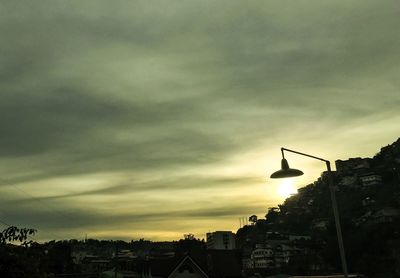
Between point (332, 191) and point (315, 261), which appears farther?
point (315, 261)

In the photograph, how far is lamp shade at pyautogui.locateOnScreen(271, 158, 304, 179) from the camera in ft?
42.8

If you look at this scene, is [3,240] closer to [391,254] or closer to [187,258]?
[187,258]

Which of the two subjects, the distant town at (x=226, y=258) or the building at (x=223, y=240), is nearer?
the distant town at (x=226, y=258)

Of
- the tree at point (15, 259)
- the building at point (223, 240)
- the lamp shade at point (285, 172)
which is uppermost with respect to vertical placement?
the building at point (223, 240)

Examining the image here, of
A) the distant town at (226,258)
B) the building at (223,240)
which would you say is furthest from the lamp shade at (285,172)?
the building at (223,240)

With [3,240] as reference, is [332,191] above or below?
above

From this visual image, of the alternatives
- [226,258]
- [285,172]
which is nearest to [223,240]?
[226,258]

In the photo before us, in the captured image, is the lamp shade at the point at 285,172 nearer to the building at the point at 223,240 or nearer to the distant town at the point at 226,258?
the distant town at the point at 226,258

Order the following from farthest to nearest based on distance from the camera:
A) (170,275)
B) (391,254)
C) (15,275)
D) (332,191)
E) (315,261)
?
(315,261) < (391,254) < (170,275) < (332,191) < (15,275)

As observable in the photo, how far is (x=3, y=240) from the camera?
11734 mm

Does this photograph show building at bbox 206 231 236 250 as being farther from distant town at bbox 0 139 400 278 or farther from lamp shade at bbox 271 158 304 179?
lamp shade at bbox 271 158 304 179

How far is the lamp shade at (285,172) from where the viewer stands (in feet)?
42.8

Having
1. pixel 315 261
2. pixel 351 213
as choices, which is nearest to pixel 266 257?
pixel 351 213

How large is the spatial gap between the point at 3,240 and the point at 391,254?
128 meters
